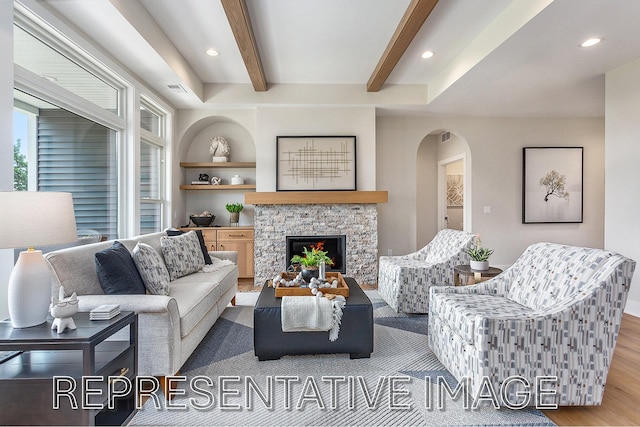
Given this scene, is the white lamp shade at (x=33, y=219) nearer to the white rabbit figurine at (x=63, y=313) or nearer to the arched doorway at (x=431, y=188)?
the white rabbit figurine at (x=63, y=313)

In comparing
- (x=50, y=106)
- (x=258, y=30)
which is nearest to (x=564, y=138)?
(x=258, y=30)

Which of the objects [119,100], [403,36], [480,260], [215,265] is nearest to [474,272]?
[480,260]

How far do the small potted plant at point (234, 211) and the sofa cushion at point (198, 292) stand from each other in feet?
5.37

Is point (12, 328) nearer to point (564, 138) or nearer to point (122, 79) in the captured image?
point (122, 79)

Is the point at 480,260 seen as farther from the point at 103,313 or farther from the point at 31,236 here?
the point at 31,236

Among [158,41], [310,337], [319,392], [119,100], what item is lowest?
[319,392]

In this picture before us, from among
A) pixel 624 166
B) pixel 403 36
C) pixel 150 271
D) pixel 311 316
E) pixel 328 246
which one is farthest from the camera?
pixel 328 246

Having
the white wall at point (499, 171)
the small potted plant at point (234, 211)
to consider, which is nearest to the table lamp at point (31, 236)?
the small potted plant at point (234, 211)

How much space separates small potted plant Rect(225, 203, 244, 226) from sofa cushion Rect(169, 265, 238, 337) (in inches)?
64.4

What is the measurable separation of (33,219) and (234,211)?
3.68 metres

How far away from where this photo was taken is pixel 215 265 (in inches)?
141

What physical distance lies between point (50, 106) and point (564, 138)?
675 centimetres

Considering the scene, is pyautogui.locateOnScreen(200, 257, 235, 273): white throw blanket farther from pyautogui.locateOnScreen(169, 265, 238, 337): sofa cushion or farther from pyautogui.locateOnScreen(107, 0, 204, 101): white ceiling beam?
pyautogui.locateOnScreen(107, 0, 204, 101): white ceiling beam

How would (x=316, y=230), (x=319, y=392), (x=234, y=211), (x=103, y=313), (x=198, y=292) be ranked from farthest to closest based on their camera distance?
(x=234, y=211) → (x=316, y=230) → (x=198, y=292) → (x=319, y=392) → (x=103, y=313)
